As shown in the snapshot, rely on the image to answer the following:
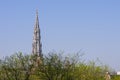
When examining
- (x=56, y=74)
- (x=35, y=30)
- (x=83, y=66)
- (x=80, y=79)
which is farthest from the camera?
(x=35, y=30)

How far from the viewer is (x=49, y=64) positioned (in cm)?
5106

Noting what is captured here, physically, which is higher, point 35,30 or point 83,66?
point 35,30

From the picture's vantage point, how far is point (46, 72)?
166 ft

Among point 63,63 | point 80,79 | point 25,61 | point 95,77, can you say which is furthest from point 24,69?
point 95,77

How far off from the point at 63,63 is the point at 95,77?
1029cm

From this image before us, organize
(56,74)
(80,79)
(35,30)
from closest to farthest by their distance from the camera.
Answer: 1. (56,74)
2. (80,79)
3. (35,30)


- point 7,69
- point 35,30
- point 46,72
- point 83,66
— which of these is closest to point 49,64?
point 46,72

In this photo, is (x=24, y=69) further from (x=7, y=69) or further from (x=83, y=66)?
(x=83, y=66)

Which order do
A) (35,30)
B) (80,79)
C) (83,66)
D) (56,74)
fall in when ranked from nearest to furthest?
(56,74), (80,79), (83,66), (35,30)

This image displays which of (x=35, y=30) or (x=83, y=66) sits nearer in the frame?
(x=83, y=66)

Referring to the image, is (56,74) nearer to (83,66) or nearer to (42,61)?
(42,61)

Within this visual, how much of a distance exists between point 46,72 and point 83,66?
10.6 meters

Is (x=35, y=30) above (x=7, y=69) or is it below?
above

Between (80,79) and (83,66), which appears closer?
(80,79)
